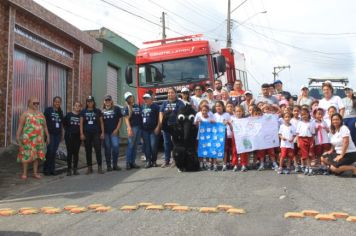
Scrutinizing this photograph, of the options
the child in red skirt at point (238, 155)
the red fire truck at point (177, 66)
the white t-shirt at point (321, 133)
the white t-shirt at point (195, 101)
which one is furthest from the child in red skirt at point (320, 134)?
the red fire truck at point (177, 66)

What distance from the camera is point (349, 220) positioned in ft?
18.7

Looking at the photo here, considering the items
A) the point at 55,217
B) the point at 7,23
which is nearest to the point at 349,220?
the point at 55,217

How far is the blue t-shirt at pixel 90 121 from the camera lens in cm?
1062

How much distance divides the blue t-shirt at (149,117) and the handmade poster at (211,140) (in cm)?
124

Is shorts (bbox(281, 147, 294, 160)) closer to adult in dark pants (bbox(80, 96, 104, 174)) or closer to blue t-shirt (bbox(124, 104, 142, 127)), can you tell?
blue t-shirt (bbox(124, 104, 142, 127))

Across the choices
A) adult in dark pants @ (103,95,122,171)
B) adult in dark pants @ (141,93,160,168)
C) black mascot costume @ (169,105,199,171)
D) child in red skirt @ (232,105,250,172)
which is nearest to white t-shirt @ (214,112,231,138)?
child in red skirt @ (232,105,250,172)

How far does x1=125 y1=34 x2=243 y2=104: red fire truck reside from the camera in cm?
1330

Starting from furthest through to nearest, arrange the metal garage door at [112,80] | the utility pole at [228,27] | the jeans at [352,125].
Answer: the utility pole at [228,27], the metal garage door at [112,80], the jeans at [352,125]

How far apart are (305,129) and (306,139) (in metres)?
0.21

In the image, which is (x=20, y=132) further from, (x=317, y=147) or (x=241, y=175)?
(x=317, y=147)

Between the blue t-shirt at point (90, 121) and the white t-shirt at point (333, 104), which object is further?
the blue t-shirt at point (90, 121)

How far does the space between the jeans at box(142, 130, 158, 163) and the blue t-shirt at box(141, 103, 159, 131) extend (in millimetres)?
132

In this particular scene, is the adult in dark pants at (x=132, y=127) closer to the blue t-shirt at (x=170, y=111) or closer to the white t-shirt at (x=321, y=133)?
the blue t-shirt at (x=170, y=111)

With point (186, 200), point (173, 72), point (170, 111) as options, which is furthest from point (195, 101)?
point (186, 200)
